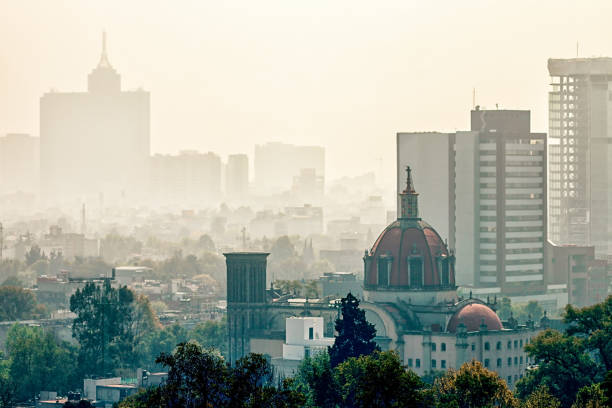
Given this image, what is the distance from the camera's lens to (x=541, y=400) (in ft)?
396

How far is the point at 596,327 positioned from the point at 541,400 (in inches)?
649

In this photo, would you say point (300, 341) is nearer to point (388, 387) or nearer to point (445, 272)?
point (445, 272)

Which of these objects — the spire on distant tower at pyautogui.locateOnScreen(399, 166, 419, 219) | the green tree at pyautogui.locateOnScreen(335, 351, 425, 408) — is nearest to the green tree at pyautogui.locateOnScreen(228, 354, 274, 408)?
the green tree at pyautogui.locateOnScreen(335, 351, 425, 408)

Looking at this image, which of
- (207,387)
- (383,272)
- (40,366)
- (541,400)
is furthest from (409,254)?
(207,387)

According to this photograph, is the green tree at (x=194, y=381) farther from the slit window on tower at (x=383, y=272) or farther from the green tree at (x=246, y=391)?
the slit window on tower at (x=383, y=272)

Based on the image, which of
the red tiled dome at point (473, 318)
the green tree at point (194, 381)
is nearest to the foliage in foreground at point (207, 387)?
the green tree at point (194, 381)

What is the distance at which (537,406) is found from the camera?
387 ft

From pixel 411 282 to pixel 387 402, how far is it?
65368mm

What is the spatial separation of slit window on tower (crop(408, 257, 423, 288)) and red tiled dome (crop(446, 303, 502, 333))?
12.2 ft

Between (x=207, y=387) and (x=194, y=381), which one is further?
(x=194, y=381)

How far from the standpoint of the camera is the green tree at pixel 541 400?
119m

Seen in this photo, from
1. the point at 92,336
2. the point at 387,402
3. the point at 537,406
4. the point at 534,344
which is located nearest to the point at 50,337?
the point at 92,336

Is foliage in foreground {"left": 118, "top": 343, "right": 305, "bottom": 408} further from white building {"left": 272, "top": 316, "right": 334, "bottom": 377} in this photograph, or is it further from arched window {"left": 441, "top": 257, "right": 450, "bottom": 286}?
arched window {"left": 441, "top": 257, "right": 450, "bottom": 286}

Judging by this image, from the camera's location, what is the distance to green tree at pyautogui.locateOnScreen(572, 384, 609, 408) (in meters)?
109
